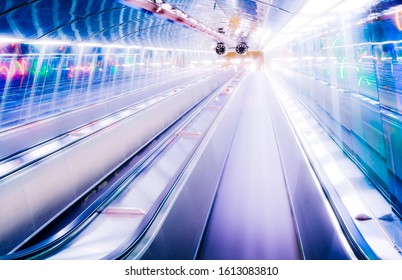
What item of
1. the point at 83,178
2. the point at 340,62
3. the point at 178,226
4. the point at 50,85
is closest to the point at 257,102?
the point at 340,62

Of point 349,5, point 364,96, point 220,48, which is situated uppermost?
point 220,48

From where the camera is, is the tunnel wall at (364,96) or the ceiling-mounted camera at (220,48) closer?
the tunnel wall at (364,96)

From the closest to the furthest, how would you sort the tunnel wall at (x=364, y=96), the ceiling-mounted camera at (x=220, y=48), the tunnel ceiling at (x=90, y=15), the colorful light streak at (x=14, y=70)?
the tunnel wall at (x=364, y=96), the tunnel ceiling at (x=90, y=15), the colorful light streak at (x=14, y=70), the ceiling-mounted camera at (x=220, y=48)

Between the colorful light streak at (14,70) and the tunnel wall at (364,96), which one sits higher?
the colorful light streak at (14,70)

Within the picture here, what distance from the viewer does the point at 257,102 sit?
1073 centimetres

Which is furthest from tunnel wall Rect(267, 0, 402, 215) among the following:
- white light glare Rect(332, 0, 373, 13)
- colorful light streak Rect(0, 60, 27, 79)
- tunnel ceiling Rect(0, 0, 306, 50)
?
colorful light streak Rect(0, 60, 27, 79)

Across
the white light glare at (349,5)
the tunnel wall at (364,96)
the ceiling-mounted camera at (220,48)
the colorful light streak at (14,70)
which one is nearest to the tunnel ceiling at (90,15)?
the white light glare at (349,5)

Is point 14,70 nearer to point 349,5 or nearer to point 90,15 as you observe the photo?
point 90,15

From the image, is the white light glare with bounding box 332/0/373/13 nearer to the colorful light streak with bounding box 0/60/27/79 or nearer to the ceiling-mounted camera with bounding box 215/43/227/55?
the ceiling-mounted camera with bounding box 215/43/227/55

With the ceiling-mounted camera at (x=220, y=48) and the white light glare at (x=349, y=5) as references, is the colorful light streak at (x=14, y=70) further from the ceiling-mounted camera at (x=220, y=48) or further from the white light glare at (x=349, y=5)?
the white light glare at (x=349, y=5)

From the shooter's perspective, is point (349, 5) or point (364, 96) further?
point (364, 96)

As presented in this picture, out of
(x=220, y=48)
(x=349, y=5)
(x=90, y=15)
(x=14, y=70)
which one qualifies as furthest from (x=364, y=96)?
(x=14, y=70)

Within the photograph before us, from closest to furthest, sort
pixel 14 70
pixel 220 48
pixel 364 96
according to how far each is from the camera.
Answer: pixel 364 96, pixel 14 70, pixel 220 48

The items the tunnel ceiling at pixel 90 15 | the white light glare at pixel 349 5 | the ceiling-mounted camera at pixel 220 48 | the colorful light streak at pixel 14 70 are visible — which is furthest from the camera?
the ceiling-mounted camera at pixel 220 48
